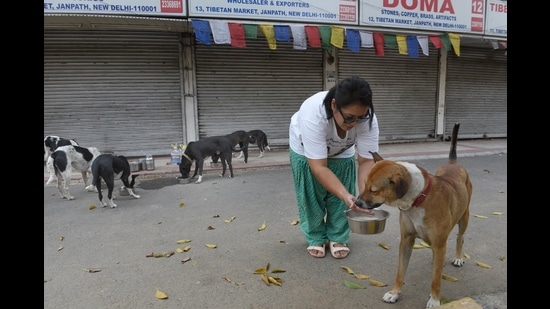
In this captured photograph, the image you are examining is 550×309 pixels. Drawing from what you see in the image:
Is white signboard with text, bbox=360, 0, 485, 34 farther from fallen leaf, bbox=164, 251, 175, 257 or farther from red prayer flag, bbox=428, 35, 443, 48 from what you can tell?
fallen leaf, bbox=164, 251, 175, 257

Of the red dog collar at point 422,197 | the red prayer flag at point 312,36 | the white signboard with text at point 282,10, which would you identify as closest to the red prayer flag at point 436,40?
the white signboard with text at point 282,10

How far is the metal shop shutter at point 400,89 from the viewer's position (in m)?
11.0

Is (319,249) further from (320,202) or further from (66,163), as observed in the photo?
→ (66,163)

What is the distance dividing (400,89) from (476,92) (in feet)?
9.85

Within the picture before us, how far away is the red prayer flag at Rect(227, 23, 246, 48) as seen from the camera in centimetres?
827

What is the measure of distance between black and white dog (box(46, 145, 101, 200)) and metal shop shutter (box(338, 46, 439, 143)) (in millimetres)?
7314

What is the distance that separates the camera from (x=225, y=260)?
3.32 meters

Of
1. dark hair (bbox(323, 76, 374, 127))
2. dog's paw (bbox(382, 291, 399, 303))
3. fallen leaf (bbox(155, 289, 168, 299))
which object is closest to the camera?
dark hair (bbox(323, 76, 374, 127))

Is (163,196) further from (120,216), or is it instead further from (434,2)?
(434,2)

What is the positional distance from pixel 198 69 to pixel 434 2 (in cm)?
687

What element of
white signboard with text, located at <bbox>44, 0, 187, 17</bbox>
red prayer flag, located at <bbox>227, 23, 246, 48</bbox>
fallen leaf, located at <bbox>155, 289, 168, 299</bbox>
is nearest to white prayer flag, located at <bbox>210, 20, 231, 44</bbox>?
red prayer flag, located at <bbox>227, 23, 246, 48</bbox>

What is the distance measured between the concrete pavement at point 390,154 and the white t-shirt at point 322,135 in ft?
15.8

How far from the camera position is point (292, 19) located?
8.88 m

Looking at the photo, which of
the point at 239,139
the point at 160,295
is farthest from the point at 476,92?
the point at 160,295
